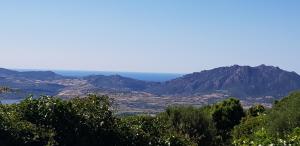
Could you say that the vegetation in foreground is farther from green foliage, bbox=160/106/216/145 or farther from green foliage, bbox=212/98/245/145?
green foliage, bbox=212/98/245/145

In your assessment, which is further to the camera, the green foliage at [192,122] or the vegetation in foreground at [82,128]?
the green foliage at [192,122]

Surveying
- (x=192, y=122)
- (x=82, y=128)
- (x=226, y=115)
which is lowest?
(x=226, y=115)

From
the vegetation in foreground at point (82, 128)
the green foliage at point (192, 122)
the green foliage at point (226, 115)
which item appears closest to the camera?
the vegetation in foreground at point (82, 128)

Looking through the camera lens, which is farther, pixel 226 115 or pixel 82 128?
pixel 226 115

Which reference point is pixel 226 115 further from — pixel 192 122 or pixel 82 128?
pixel 82 128

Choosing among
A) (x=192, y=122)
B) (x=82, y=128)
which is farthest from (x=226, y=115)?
(x=82, y=128)

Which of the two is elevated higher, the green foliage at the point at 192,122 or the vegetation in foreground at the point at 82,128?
the vegetation in foreground at the point at 82,128

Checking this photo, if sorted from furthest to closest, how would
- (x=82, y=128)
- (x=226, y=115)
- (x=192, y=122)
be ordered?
(x=226, y=115)
(x=192, y=122)
(x=82, y=128)

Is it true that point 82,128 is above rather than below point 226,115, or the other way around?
above

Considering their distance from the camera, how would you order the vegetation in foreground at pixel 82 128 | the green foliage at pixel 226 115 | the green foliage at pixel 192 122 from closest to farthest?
the vegetation in foreground at pixel 82 128 < the green foliage at pixel 192 122 < the green foliage at pixel 226 115

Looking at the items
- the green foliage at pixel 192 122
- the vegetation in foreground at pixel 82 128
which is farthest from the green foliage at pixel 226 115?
the vegetation in foreground at pixel 82 128

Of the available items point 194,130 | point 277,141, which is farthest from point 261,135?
point 194,130

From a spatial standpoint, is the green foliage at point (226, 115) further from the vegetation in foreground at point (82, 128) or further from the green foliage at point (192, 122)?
the vegetation in foreground at point (82, 128)

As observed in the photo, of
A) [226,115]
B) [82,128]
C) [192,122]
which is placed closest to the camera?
[82,128]
